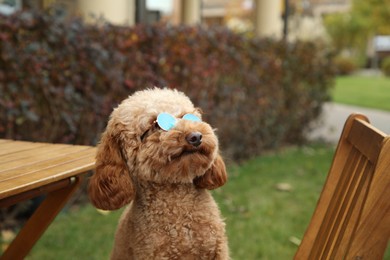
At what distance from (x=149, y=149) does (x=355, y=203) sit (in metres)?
0.71

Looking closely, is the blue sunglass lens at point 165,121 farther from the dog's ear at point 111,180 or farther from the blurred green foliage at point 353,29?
the blurred green foliage at point 353,29

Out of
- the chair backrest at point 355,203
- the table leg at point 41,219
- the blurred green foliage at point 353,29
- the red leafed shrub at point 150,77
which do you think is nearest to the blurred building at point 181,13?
the red leafed shrub at point 150,77

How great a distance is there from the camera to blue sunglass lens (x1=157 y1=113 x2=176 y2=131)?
1829mm

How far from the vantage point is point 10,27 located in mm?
3930

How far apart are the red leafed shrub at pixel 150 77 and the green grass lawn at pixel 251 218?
687mm

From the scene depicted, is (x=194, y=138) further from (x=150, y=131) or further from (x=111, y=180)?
(x=111, y=180)

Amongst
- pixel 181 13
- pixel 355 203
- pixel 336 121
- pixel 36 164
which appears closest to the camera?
pixel 355 203

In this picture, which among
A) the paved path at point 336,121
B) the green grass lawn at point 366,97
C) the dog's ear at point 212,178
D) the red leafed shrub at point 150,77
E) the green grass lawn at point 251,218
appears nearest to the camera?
the dog's ear at point 212,178

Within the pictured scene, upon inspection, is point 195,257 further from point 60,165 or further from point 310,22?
point 310,22

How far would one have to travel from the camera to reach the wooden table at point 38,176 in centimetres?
184

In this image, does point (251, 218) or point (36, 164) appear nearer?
point (36, 164)

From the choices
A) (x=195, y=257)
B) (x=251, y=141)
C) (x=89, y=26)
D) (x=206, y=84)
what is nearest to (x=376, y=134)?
(x=195, y=257)

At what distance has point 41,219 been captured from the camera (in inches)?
91.3

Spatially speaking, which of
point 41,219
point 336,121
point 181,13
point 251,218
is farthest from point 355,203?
point 181,13
